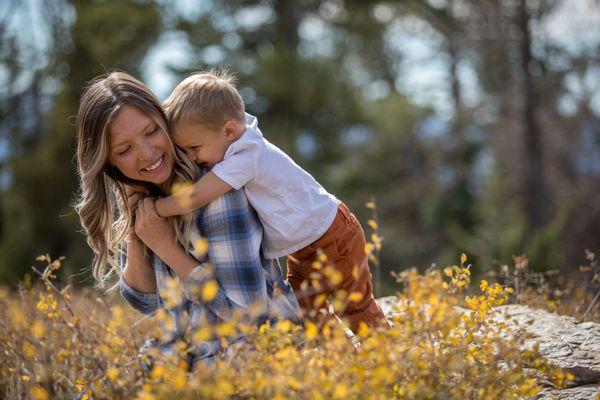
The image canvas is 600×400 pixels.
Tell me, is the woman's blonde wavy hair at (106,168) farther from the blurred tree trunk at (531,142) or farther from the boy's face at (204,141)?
the blurred tree trunk at (531,142)

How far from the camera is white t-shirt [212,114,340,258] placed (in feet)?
9.29

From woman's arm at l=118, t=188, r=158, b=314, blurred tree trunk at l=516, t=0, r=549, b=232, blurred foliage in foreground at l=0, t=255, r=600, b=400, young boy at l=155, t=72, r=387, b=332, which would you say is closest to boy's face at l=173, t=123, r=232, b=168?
young boy at l=155, t=72, r=387, b=332

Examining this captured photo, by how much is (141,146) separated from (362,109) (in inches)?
441

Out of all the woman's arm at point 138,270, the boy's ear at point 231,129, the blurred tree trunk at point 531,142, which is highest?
the boy's ear at point 231,129

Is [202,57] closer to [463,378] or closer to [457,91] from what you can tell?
[457,91]

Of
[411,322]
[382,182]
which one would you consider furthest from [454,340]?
[382,182]

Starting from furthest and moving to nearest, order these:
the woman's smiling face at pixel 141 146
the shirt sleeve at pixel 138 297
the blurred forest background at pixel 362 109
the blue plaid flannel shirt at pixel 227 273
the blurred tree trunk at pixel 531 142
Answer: the blurred forest background at pixel 362 109 → the blurred tree trunk at pixel 531 142 → the shirt sleeve at pixel 138 297 → the woman's smiling face at pixel 141 146 → the blue plaid flannel shirt at pixel 227 273

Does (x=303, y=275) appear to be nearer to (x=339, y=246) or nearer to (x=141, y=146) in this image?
(x=339, y=246)

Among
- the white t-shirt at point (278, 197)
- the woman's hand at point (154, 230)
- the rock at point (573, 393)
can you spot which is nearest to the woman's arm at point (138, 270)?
the woman's hand at point (154, 230)

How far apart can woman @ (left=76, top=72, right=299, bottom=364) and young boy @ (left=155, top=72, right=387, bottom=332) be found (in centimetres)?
7

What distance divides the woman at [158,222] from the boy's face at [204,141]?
57 mm

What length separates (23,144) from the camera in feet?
49.3

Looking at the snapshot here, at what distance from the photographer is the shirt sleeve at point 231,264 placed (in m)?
2.69

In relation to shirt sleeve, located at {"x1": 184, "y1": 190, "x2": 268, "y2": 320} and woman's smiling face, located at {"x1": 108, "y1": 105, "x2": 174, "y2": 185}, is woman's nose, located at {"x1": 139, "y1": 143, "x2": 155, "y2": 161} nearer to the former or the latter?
woman's smiling face, located at {"x1": 108, "y1": 105, "x2": 174, "y2": 185}
